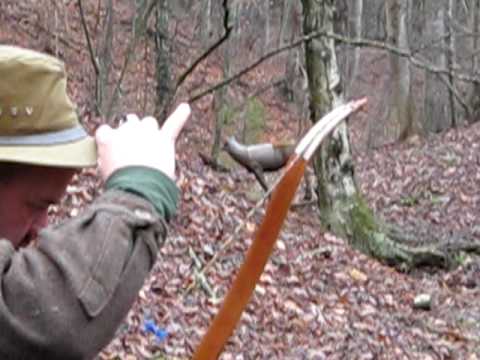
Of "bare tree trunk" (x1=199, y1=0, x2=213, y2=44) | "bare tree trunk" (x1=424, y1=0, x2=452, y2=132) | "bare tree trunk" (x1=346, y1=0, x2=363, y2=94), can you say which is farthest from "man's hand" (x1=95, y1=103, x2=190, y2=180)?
"bare tree trunk" (x1=346, y1=0, x2=363, y2=94)

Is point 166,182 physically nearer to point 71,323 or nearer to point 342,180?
point 71,323

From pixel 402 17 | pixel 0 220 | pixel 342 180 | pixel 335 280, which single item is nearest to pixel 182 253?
pixel 335 280

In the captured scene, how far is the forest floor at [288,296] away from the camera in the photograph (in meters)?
6.39

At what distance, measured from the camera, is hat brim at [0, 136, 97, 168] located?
5.29 feet

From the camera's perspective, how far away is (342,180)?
10.2 meters

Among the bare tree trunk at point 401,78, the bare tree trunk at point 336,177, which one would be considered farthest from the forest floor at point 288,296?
the bare tree trunk at point 401,78

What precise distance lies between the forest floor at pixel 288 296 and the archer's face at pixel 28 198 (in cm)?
360

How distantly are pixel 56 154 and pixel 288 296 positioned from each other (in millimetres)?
6225

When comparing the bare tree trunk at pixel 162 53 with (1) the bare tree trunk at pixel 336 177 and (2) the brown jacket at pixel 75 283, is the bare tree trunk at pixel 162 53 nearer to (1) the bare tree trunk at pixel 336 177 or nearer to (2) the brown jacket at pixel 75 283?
(1) the bare tree trunk at pixel 336 177

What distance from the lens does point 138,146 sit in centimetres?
157

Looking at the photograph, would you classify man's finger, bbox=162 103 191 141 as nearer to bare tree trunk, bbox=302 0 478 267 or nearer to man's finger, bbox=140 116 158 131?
man's finger, bbox=140 116 158 131

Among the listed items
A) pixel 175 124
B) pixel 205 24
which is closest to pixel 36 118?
pixel 175 124

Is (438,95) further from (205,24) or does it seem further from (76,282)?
(76,282)

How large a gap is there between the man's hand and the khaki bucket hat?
74 mm
